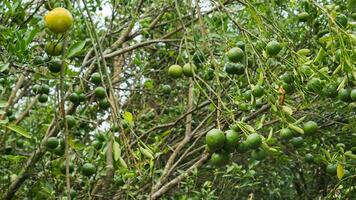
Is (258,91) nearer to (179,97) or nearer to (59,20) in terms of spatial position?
(59,20)

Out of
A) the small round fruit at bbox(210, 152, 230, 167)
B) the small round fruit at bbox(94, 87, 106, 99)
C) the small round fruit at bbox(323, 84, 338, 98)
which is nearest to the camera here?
the small round fruit at bbox(210, 152, 230, 167)

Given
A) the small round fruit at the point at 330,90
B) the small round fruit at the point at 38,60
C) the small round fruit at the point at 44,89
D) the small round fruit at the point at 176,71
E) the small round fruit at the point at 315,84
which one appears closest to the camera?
the small round fruit at the point at 315,84

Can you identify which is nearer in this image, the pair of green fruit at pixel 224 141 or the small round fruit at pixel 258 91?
the pair of green fruit at pixel 224 141

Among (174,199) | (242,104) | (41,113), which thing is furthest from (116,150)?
(41,113)

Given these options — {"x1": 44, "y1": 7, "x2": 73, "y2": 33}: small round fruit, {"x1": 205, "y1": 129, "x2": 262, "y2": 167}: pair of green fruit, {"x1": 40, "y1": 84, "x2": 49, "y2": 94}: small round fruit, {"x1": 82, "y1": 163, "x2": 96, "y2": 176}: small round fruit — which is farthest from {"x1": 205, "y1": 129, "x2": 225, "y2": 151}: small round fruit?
{"x1": 40, "y1": 84, "x2": 49, "y2": 94}: small round fruit

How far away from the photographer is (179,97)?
4879mm

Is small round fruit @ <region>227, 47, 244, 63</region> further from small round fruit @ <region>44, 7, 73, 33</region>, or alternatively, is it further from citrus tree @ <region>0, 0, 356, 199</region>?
small round fruit @ <region>44, 7, 73, 33</region>

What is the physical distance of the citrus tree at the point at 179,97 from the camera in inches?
68.0

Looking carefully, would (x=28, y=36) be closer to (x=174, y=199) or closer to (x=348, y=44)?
(x=348, y=44)

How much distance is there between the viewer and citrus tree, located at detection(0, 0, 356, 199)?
1727 mm

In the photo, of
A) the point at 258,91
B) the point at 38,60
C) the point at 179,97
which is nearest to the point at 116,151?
the point at 258,91

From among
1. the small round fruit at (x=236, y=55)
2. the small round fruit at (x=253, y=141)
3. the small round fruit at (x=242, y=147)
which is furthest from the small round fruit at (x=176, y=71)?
the small round fruit at (x=253, y=141)

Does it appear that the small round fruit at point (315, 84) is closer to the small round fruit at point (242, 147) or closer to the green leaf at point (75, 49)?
the small round fruit at point (242, 147)

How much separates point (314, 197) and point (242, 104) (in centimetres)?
426
